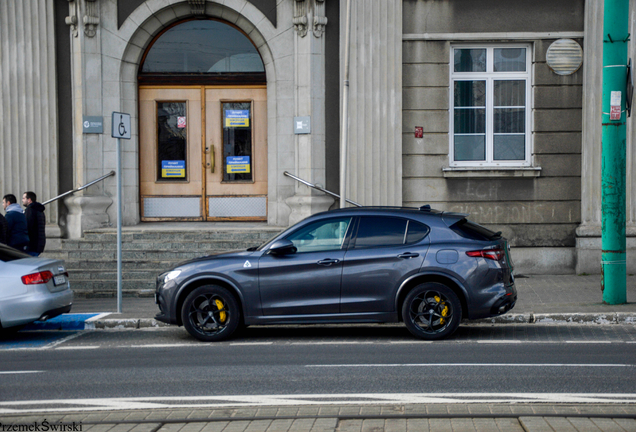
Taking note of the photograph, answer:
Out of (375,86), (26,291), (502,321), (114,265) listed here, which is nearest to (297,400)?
(26,291)

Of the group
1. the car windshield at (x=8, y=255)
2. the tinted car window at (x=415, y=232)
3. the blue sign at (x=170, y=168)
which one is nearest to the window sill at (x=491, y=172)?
the blue sign at (x=170, y=168)

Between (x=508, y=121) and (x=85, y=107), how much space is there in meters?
8.81

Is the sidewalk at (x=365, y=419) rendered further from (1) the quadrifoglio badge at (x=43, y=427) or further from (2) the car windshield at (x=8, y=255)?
(2) the car windshield at (x=8, y=255)

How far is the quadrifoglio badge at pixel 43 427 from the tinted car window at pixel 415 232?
4.84 m

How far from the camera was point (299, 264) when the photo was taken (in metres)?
9.02

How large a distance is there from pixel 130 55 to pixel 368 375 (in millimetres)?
11019

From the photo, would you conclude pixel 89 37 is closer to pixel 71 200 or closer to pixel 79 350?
pixel 71 200

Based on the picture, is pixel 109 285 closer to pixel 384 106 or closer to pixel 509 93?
pixel 384 106

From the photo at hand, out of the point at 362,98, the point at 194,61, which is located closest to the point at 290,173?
the point at 362,98

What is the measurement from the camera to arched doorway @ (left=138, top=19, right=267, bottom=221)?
1616cm

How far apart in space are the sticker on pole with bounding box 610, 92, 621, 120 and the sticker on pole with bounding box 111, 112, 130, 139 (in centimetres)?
736

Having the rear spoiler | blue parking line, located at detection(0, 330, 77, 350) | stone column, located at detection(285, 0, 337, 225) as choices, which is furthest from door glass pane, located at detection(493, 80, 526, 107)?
blue parking line, located at detection(0, 330, 77, 350)

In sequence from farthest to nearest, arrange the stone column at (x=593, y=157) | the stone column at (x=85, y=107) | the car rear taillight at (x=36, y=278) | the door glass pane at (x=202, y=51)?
1. the door glass pane at (x=202, y=51)
2. the stone column at (x=85, y=107)
3. the stone column at (x=593, y=157)
4. the car rear taillight at (x=36, y=278)

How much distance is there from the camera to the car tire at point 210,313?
29.8ft
